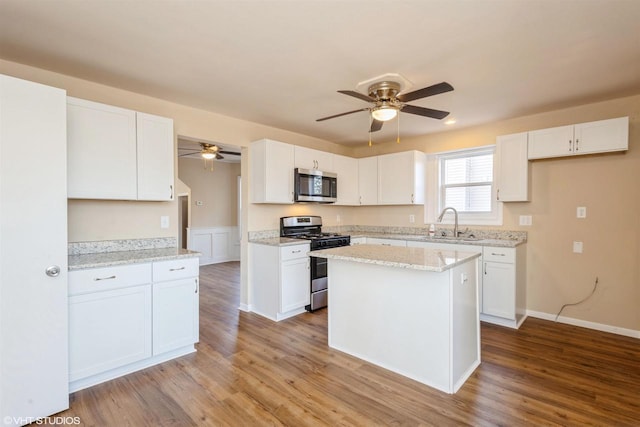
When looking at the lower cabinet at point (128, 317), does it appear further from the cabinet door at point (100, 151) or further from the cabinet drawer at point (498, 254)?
the cabinet drawer at point (498, 254)

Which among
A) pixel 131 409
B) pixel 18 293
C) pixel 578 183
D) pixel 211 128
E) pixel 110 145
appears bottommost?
pixel 131 409

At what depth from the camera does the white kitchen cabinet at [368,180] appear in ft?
16.2

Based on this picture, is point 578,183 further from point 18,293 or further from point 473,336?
point 18,293

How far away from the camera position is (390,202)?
15.6 feet

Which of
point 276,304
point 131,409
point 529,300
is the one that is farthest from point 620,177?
point 131,409

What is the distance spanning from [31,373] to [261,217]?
8.64ft

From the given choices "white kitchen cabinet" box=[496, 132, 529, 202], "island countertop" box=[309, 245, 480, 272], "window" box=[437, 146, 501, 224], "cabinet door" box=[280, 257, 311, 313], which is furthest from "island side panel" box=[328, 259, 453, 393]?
"window" box=[437, 146, 501, 224]

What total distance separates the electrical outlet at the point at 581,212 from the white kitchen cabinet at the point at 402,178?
1802 mm

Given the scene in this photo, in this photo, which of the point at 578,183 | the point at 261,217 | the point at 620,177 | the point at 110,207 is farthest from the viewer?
the point at 261,217

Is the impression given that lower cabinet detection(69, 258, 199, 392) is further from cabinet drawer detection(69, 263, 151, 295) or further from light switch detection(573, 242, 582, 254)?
light switch detection(573, 242, 582, 254)

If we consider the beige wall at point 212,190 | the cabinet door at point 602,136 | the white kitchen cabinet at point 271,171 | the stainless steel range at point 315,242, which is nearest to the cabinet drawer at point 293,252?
the stainless steel range at point 315,242

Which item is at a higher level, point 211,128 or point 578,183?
point 211,128

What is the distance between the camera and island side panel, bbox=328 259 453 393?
86.4 inches

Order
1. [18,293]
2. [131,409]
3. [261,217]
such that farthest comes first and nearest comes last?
[261,217], [131,409], [18,293]
